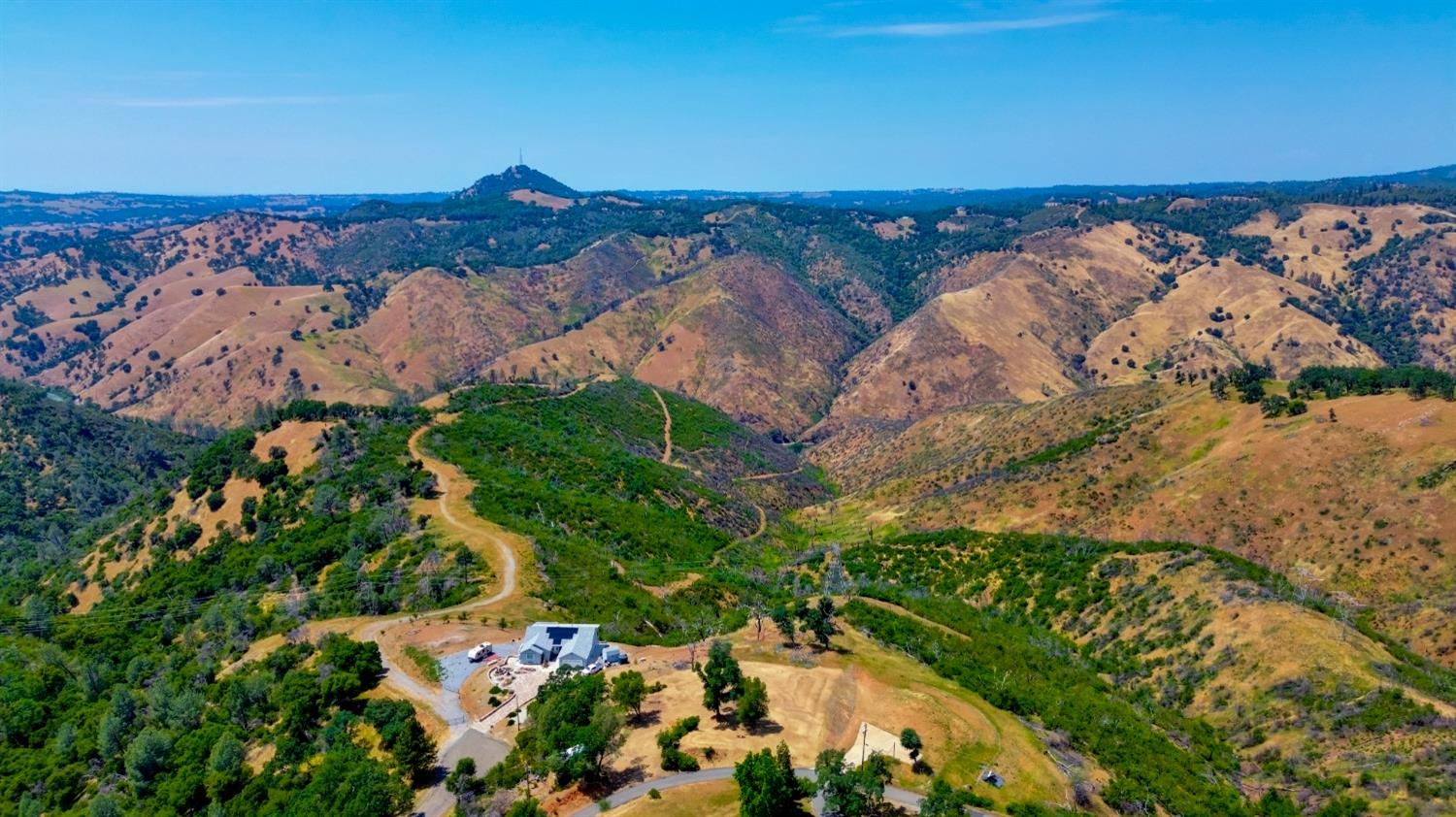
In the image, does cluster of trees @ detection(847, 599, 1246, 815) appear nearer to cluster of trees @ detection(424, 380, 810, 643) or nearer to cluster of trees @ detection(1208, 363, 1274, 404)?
cluster of trees @ detection(424, 380, 810, 643)

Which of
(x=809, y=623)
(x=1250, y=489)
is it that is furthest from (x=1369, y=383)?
(x=809, y=623)

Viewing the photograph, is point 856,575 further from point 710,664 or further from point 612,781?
point 612,781

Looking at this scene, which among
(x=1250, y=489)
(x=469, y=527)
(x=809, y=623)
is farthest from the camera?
(x=1250, y=489)

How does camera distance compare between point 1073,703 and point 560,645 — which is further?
point 1073,703

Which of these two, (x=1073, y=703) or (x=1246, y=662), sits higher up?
(x=1246, y=662)

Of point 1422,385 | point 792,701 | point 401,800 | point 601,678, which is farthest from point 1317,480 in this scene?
point 401,800

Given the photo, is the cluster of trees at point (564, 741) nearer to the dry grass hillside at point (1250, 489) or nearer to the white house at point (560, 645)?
the white house at point (560, 645)

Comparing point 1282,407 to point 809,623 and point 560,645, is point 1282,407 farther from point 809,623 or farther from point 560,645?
point 560,645
